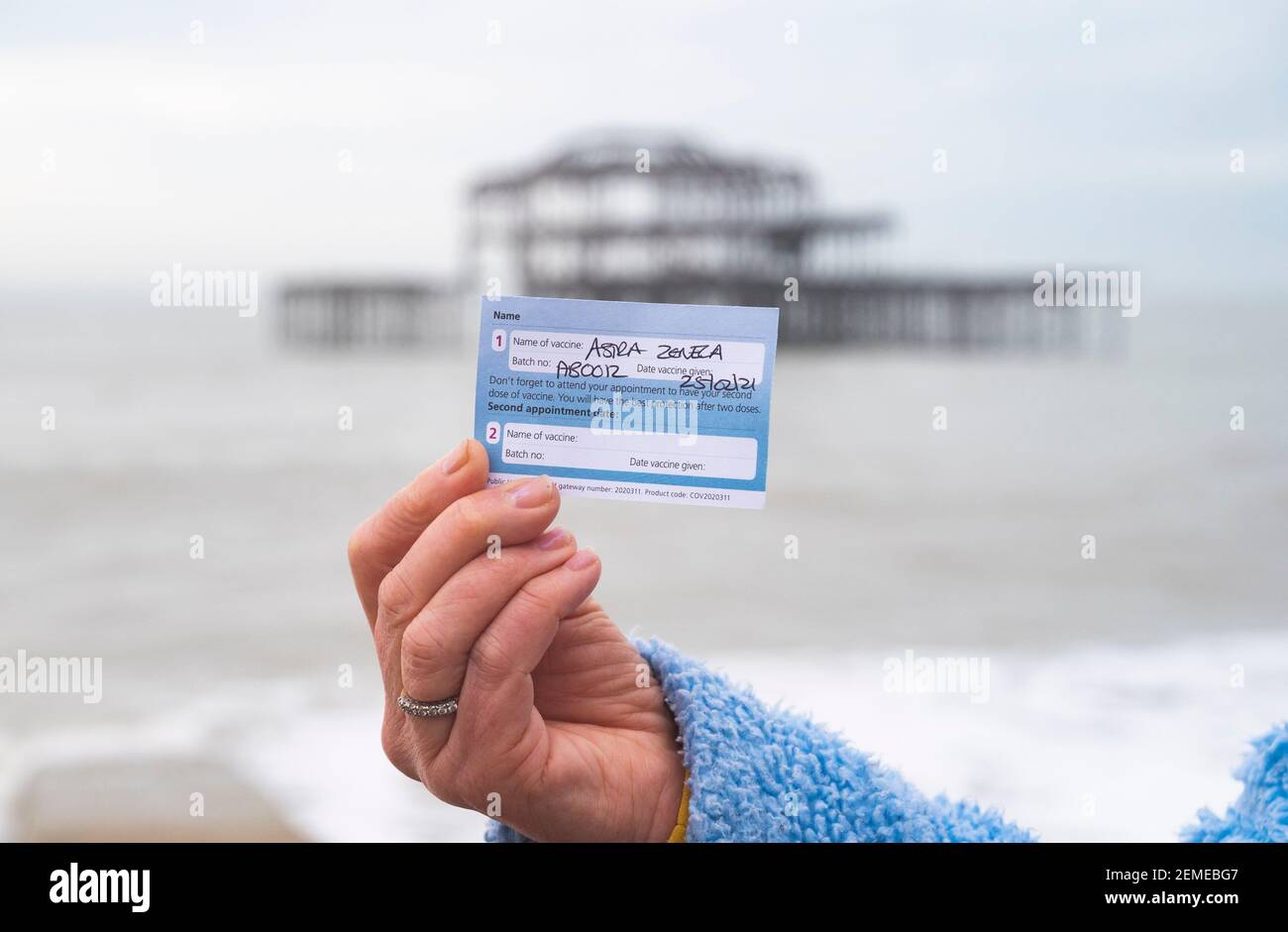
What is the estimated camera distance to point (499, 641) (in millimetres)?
1226

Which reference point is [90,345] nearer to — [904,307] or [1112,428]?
[904,307]

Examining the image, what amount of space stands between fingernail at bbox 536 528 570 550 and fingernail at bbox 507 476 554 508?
42 millimetres

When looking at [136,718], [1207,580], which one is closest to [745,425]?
[136,718]

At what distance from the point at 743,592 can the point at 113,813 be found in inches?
230

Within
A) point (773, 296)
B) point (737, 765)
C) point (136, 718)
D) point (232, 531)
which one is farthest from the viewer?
point (773, 296)

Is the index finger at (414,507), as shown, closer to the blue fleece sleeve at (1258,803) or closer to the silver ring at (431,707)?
the silver ring at (431,707)

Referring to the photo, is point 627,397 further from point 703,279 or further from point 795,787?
point 703,279

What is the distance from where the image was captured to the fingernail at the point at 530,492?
1.22 meters

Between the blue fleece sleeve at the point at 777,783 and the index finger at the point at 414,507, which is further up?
the index finger at the point at 414,507

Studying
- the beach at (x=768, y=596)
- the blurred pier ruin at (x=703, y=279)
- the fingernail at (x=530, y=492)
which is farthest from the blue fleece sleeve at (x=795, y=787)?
the blurred pier ruin at (x=703, y=279)

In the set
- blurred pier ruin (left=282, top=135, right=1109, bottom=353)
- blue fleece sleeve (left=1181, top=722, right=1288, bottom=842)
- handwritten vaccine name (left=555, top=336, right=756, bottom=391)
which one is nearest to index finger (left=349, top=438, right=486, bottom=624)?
handwritten vaccine name (left=555, top=336, right=756, bottom=391)

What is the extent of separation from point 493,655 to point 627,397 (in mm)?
318

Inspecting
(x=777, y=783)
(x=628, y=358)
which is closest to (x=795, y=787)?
(x=777, y=783)

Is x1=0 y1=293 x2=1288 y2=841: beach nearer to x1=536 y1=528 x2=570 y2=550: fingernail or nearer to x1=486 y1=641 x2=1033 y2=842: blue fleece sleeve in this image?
x1=486 y1=641 x2=1033 y2=842: blue fleece sleeve
